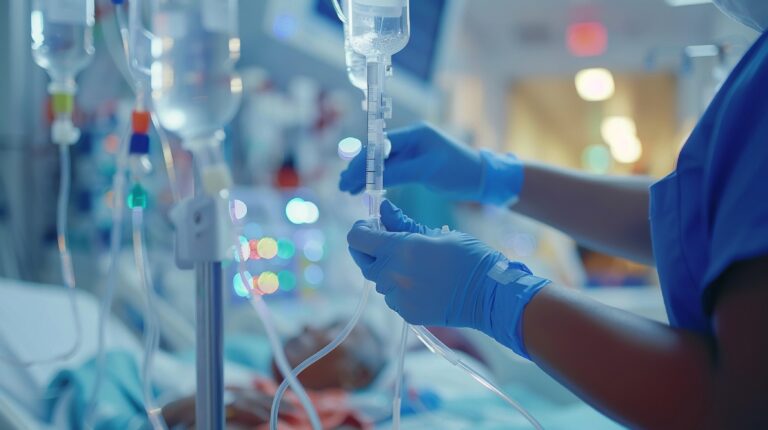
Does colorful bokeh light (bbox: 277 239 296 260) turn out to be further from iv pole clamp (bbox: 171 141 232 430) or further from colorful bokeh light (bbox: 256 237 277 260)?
iv pole clamp (bbox: 171 141 232 430)

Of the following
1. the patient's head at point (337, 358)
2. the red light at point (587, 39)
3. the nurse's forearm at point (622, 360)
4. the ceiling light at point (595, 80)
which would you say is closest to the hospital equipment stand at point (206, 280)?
the nurse's forearm at point (622, 360)

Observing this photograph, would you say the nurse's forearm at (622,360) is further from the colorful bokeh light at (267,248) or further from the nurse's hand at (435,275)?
the colorful bokeh light at (267,248)

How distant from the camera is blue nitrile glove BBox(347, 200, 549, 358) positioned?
789 millimetres

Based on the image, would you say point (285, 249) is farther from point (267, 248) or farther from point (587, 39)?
point (587, 39)

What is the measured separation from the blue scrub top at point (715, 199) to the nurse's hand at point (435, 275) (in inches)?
8.6

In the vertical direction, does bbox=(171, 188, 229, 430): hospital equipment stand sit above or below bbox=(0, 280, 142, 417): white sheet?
above

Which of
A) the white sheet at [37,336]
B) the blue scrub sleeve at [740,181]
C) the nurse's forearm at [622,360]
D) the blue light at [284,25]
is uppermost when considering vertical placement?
the blue light at [284,25]

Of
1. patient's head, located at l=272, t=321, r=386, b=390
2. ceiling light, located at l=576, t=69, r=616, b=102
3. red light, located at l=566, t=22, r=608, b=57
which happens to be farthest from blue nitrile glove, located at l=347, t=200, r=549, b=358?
ceiling light, located at l=576, t=69, r=616, b=102

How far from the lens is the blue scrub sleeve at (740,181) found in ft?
2.16

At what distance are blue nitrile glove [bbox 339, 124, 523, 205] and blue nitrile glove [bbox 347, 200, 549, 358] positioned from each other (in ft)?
1.34

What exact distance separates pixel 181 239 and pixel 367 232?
237 millimetres

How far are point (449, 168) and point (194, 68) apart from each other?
58 centimetres

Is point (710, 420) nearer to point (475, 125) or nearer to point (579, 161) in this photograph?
point (475, 125)

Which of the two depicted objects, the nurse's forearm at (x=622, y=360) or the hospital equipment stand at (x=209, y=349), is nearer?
the nurse's forearm at (x=622, y=360)
